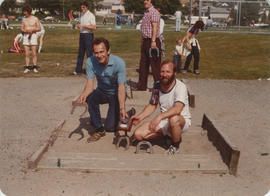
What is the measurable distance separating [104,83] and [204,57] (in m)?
11.9

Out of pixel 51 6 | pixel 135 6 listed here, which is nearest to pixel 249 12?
pixel 135 6

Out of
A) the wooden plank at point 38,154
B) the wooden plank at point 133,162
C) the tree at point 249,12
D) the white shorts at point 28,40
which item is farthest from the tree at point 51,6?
the wooden plank at point 133,162

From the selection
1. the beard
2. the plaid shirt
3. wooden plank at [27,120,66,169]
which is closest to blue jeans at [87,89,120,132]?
wooden plank at [27,120,66,169]

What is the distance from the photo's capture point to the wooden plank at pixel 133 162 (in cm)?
407

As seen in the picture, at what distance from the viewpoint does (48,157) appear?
435cm

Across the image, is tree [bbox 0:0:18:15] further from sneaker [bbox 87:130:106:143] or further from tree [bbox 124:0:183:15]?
sneaker [bbox 87:130:106:143]

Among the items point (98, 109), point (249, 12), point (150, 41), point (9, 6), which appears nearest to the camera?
point (98, 109)

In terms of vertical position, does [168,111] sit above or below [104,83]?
below

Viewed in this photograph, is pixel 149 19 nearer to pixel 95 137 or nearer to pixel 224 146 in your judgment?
pixel 95 137

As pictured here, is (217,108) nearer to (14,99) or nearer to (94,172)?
(94,172)

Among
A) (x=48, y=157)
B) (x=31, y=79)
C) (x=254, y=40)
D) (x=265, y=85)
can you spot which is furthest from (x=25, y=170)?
(x=254, y=40)

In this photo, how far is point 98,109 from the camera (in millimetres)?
5199

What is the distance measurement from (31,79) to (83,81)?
164cm

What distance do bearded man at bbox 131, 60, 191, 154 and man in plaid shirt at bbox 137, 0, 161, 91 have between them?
124 inches
